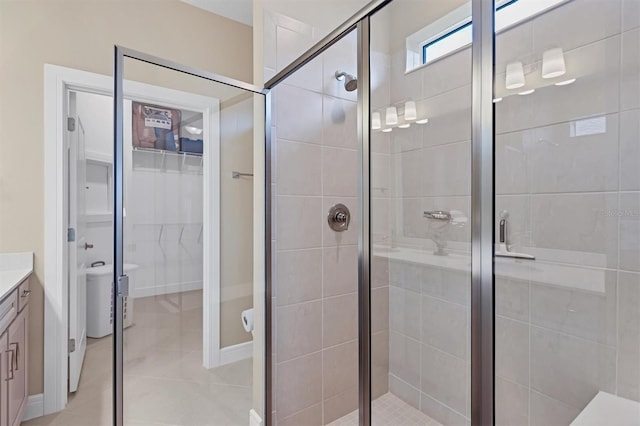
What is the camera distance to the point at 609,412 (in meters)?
1.08

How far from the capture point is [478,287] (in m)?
0.90

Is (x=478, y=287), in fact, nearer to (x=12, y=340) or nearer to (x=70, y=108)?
(x=12, y=340)

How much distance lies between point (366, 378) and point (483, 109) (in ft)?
3.64

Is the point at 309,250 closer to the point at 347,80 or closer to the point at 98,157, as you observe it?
the point at 347,80

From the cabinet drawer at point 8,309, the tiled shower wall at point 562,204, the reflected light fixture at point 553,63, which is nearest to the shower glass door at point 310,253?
the tiled shower wall at point 562,204

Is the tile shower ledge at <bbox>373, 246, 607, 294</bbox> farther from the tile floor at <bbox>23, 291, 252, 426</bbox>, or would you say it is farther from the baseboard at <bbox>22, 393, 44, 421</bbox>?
the baseboard at <bbox>22, 393, 44, 421</bbox>

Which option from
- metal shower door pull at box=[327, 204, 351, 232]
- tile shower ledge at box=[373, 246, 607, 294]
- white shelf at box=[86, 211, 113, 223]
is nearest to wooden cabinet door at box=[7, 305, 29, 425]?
white shelf at box=[86, 211, 113, 223]

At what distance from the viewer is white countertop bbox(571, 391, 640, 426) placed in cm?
107

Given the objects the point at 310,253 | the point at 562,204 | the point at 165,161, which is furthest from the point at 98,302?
the point at 562,204

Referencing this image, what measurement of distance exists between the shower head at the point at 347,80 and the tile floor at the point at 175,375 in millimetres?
1237

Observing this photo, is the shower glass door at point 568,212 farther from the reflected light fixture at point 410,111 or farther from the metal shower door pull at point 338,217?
the metal shower door pull at point 338,217

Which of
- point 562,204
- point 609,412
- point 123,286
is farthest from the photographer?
point 123,286

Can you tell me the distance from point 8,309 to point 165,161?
41.2 inches

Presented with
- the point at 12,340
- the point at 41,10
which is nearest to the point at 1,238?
the point at 12,340
